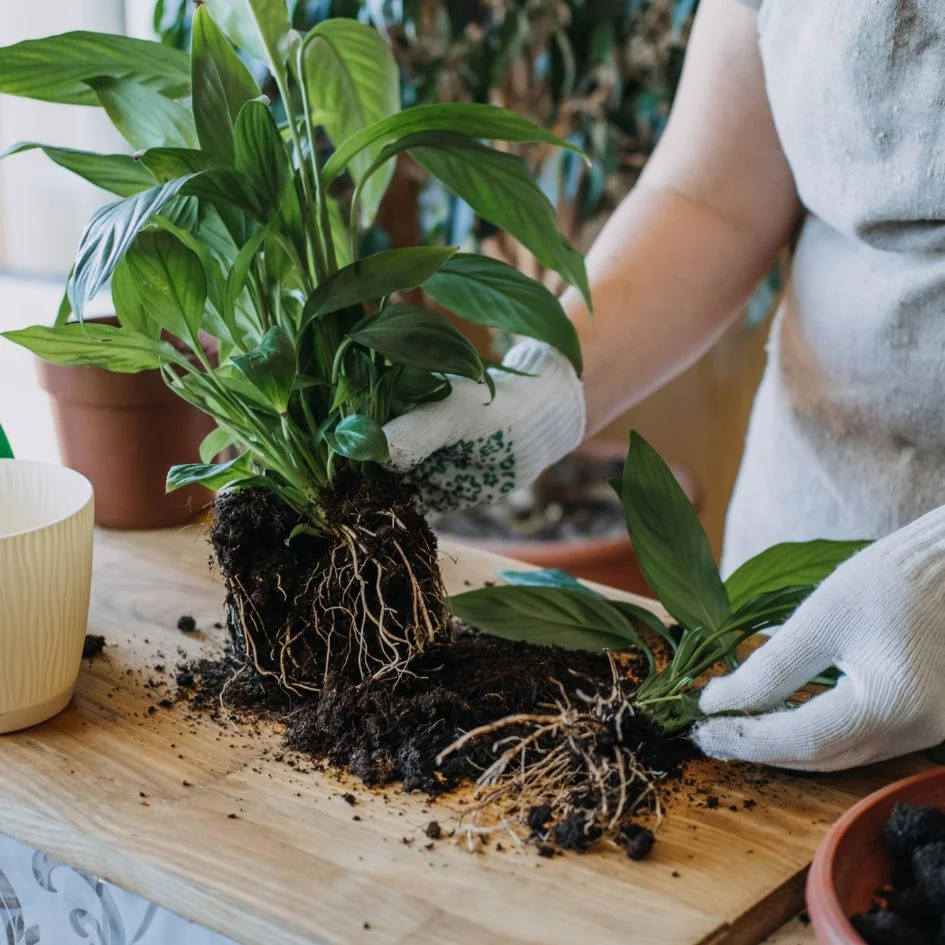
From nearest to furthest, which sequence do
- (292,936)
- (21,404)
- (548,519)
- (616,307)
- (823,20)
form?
1. (292,936)
2. (823,20)
3. (616,307)
4. (21,404)
5. (548,519)

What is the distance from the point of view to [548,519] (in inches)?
86.1

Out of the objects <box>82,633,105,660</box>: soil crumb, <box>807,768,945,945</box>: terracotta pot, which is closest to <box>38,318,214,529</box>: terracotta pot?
<box>82,633,105,660</box>: soil crumb

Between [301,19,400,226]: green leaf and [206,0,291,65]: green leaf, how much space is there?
0.19 ft

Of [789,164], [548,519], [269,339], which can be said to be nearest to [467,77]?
[548,519]

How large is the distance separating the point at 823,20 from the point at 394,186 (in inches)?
61.9

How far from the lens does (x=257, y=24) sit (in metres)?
0.79

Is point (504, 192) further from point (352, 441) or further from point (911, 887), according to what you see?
point (911, 887)

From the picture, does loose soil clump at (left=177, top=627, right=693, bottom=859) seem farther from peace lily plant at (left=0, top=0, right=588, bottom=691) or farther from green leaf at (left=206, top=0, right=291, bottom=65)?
green leaf at (left=206, top=0, right=291, bottom=65)

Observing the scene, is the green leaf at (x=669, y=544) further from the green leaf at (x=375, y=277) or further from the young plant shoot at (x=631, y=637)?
the green leaf at (x=375, y=277)

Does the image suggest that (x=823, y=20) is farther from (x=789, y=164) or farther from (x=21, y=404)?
(x=21, y=404)

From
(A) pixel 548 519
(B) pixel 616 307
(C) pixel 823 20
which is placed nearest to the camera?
(C) pixel 823 20

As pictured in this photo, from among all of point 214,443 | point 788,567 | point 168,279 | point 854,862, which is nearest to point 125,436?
point 214,443

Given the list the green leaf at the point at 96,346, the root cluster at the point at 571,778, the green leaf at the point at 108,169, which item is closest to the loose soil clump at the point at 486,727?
the root cluster at the point at 571,778

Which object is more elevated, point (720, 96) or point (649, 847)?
point (720, 96)
